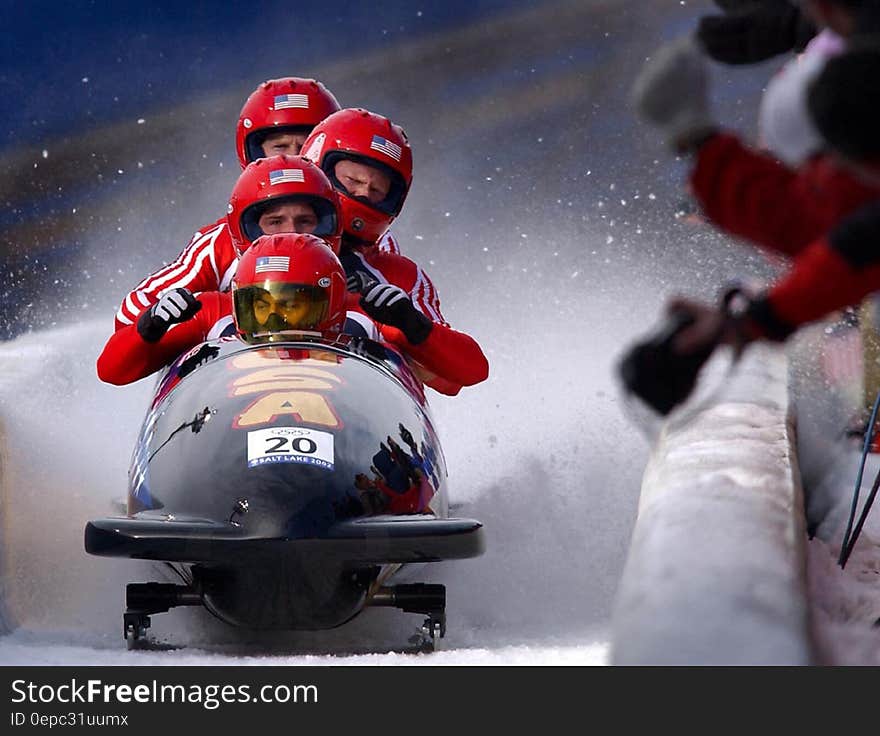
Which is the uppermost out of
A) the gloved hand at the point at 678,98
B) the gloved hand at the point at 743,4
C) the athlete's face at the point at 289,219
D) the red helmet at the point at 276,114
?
the red helmet at the point at 276,114

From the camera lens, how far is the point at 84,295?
6.08 m

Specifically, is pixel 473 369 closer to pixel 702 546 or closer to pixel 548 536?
pixel 548 536

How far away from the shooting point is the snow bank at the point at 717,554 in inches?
58.9

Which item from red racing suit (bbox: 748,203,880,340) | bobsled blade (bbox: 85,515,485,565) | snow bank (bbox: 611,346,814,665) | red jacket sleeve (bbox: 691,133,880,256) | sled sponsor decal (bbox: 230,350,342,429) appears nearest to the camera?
red racing suit (bbox: 748,203,880,340)

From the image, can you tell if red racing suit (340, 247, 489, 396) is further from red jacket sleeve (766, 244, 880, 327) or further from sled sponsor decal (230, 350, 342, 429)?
red jacket sleeve (766, 244, 880, 327)

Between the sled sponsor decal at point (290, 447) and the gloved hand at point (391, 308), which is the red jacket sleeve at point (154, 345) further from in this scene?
the sled sponsor decal at point (290, 447)

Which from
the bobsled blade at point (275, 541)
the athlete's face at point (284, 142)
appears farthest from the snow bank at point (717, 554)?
the athlete's face at point (284, 142)

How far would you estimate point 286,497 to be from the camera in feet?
7.76

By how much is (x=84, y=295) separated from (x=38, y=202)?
0.58 m

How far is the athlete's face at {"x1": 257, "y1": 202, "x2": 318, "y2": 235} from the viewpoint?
3.23 metres

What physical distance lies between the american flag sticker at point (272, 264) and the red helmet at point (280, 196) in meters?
0.38

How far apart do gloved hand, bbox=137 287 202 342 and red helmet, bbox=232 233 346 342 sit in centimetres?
17

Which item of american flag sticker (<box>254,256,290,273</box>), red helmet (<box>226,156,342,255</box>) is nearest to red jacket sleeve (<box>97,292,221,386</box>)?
red helmet (<box>226,156,342,255</box>)


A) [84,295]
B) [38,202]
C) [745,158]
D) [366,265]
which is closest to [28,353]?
[84,295]
